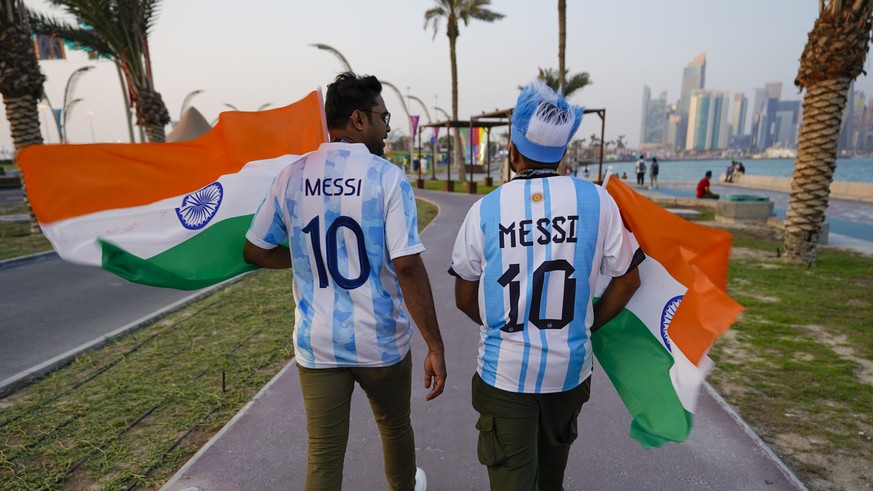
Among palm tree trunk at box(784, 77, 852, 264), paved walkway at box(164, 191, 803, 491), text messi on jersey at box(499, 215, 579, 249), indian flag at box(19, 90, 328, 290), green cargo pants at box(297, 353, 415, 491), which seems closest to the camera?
text messi on jersey at box(499, 215, 579, 249)

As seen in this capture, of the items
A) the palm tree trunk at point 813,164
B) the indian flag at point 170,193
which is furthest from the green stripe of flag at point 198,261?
the palm tree trunk at point 813,164

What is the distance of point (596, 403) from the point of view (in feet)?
12.3

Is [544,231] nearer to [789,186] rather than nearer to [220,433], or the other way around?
[220,433]

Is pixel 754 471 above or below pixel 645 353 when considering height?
below

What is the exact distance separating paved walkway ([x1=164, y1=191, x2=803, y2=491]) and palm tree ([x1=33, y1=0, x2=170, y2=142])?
14804mm

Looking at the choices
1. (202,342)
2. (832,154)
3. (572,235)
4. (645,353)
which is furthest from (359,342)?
(832,154)

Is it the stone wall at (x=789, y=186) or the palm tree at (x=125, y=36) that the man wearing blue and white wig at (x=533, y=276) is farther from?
the stone wall at (x=789, y=186)

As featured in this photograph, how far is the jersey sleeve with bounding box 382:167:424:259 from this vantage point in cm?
207

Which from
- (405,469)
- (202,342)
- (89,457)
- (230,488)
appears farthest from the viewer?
(202,342)

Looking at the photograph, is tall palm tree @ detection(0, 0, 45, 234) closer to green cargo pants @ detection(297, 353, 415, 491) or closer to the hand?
green cargo pants @ detection(297, 353, 415, 491)

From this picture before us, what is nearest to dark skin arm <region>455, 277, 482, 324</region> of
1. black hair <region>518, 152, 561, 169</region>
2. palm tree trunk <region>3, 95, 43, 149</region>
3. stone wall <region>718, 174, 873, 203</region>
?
black hair <region>518, 152, 561, 169</region>

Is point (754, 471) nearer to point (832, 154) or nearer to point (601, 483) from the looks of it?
point (601, 483)

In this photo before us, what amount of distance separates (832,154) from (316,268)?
9.59 metres

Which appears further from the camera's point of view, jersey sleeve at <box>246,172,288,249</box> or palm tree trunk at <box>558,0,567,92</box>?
palm tree trunk at <box>558,0,567,92</box>
